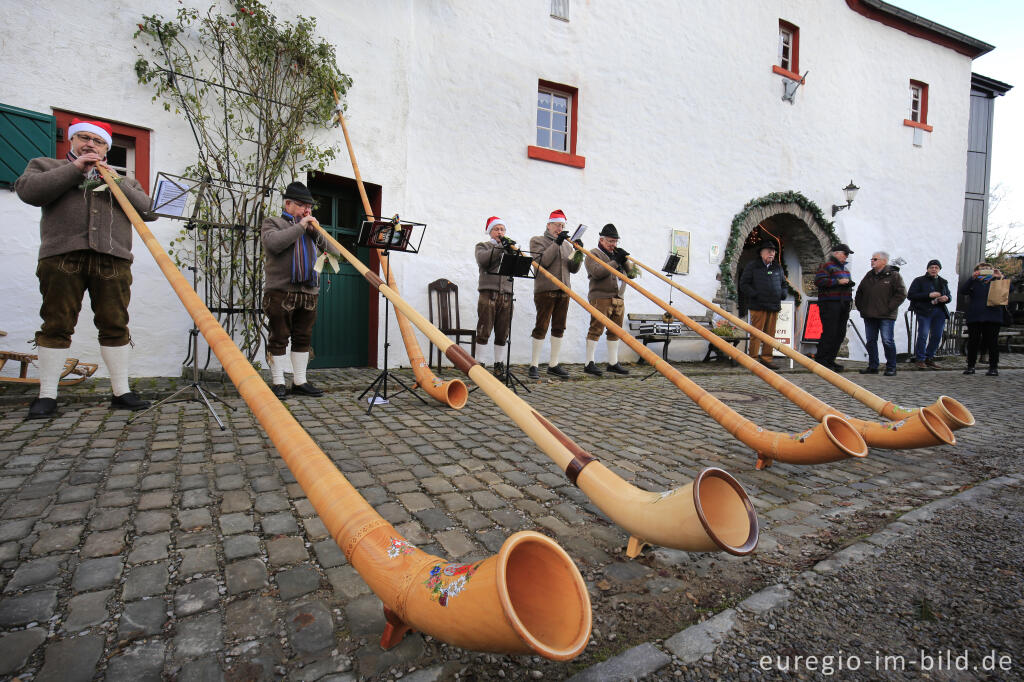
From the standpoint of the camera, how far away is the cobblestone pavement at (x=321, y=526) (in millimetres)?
1440

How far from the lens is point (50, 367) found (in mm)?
3826

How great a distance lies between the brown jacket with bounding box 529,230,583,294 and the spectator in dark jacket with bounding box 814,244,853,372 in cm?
456

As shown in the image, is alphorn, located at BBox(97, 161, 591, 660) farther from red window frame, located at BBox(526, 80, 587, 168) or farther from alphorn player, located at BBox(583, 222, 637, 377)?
red window frame, located at BBox(526, 80, 587, 168)

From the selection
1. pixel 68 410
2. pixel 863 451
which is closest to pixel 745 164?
pixel 863 451

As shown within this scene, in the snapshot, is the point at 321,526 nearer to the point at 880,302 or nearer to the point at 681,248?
the point at 681,248

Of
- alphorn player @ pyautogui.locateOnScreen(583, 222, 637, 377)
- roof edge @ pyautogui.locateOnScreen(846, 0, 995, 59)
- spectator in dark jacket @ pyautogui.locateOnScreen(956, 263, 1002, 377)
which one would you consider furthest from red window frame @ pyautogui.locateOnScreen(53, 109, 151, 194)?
roof edge @ pyautogui.locateOnScreen(846, 0, 995, 59)

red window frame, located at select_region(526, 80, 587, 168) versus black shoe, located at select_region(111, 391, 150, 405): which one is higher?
red window frame, located at select_region(526, 80, 587, 168)

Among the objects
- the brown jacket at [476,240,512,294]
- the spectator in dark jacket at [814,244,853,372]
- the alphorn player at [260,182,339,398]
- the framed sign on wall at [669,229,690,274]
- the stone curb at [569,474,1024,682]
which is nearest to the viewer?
the stone curb at [569,474,1024,682]

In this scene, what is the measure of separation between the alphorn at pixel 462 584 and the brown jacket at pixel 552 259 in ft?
17.6

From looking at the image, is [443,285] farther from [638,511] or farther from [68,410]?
[638,511]

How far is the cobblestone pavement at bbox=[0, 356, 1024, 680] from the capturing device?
144 cm

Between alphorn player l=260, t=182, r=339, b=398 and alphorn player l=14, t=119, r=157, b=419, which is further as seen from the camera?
alphorn player l=260, t=182, r=339, b=398

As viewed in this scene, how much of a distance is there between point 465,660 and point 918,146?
642 inches

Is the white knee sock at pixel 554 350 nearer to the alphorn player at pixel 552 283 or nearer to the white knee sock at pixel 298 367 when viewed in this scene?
the alphorn player at pixel 552 283
